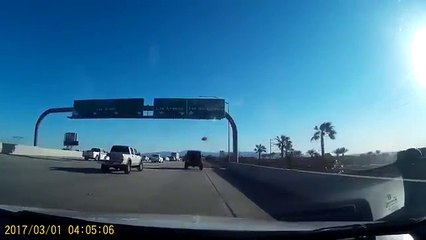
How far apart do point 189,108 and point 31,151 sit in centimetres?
2007

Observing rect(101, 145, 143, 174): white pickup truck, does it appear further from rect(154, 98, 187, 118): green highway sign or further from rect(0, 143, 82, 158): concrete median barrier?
rect(0, 143, 82, 158): concrete median barrier

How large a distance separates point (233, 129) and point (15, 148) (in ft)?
77.1

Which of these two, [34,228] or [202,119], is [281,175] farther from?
[202,119]

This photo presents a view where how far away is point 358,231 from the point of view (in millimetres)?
5352

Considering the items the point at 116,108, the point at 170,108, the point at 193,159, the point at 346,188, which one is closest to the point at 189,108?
the point at 170,108

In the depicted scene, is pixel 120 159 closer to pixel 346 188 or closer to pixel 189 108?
pixel 189 108

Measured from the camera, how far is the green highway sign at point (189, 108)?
149 ft

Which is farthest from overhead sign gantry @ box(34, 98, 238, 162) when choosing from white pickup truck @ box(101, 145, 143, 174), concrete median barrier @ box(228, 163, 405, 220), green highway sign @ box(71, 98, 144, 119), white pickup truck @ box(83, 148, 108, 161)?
concrete median barrier @ box(228, 163, 405, 220)

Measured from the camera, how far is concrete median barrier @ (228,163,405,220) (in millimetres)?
8719

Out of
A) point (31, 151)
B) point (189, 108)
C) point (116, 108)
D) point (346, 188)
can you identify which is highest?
point (189, 108)

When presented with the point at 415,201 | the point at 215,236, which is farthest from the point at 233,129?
the point at 215,236

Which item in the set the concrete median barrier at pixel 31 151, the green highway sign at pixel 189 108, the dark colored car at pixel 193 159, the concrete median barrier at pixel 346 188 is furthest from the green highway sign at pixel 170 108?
the concrete median barrier at pixel 346 188

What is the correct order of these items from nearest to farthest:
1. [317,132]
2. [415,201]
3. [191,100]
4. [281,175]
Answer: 1. [415,201]
2. [281,175]
3. [191,100]
4. [317,132]

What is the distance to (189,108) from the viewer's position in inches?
1810
